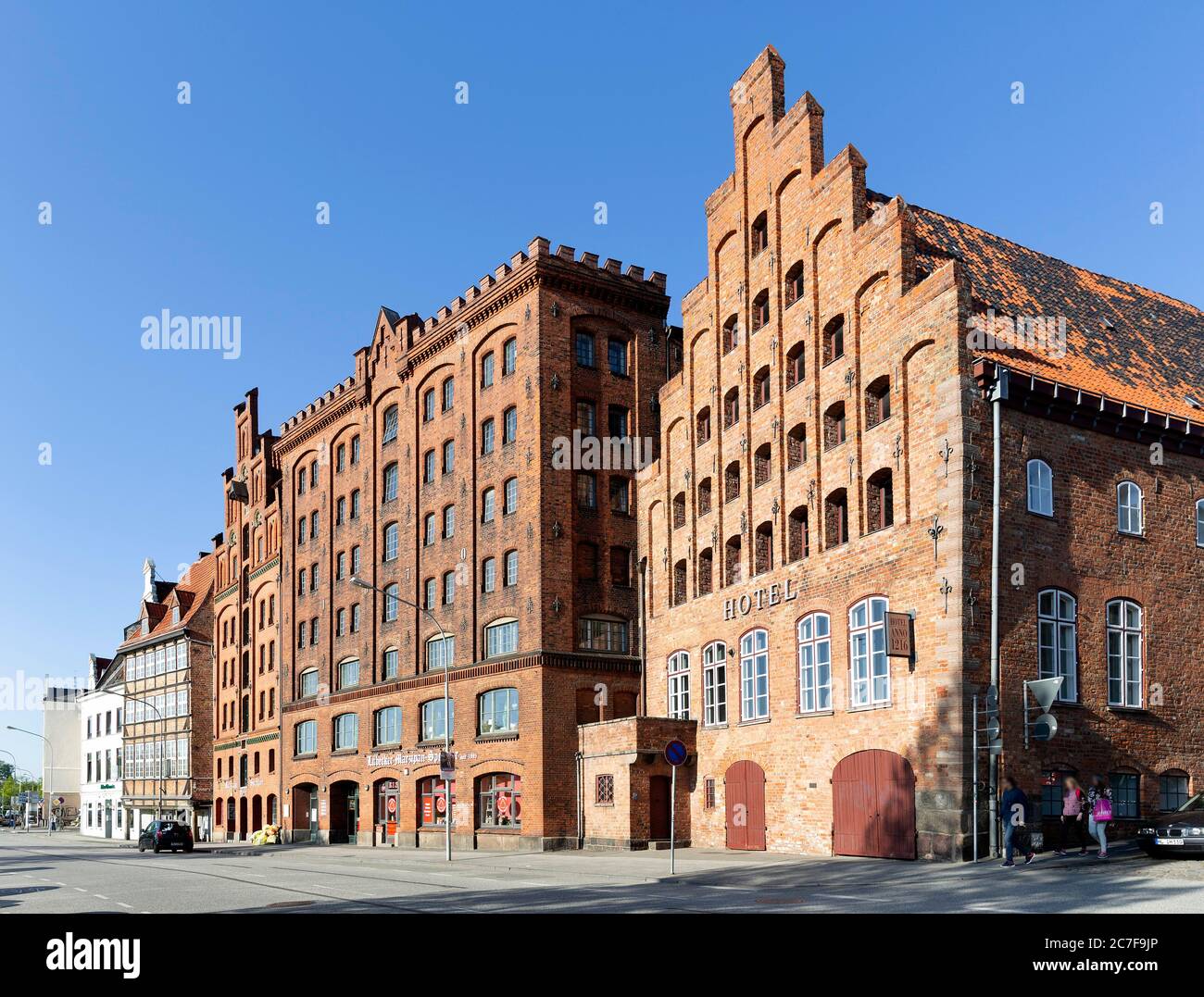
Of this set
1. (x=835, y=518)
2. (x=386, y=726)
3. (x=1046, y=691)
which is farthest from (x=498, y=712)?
(x=1046, y=691)

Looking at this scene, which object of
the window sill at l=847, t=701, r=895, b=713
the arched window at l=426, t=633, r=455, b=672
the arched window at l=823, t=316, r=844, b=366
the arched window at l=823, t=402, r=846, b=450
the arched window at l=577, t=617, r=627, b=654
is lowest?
the window sill at l=847, t=701, r=895, b=713

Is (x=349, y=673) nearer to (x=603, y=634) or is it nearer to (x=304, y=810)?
(x=304, y=810)

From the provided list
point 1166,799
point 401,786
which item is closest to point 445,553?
point 401,786

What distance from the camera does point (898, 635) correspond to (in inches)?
1039

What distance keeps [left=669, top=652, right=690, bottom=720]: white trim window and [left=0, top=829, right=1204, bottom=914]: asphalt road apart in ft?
19.8

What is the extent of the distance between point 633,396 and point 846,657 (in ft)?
60.3

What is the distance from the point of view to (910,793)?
26453mm

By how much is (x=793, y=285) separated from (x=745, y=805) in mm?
14178

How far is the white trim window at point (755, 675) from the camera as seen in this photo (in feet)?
107

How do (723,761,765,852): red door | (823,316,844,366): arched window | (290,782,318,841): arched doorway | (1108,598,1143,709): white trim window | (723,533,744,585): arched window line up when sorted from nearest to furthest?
(1108,598,1143,709): white trim window → (823,316,844,366): arched window → (723,761,765,852): red door → (723,533,744,585): arched window → (290,782,318,841): arched doorway

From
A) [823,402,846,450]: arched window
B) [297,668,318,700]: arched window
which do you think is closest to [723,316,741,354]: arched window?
[823,402,846,450]: arched window

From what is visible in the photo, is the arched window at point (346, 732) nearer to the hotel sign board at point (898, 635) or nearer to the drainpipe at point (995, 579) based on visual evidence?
the hotel sign board at point (898, 635)

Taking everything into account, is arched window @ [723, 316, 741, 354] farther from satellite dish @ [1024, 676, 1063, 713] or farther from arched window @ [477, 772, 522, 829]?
arched window @ [477, 772, 522, 829]

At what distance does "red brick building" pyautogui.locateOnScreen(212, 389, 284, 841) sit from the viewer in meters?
64.6
